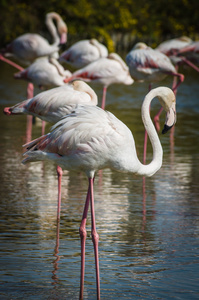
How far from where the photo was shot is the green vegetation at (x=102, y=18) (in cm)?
2911

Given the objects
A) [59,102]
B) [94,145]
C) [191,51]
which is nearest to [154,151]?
[94,145]

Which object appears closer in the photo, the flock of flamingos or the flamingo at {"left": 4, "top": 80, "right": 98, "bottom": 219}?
the flock of flamingos

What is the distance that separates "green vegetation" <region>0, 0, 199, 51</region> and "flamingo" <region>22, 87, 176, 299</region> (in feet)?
76.5

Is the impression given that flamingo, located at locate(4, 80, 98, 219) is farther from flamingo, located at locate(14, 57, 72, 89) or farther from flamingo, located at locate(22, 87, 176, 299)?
flamingo, located at locate(14, 57, 72, 89)

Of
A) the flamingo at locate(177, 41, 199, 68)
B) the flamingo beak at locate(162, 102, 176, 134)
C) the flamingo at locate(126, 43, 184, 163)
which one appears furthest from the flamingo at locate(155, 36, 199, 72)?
the flamingo beak at locate(162, 102, 176, 134)

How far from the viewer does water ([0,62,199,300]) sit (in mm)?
4832

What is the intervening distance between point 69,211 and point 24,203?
554mm

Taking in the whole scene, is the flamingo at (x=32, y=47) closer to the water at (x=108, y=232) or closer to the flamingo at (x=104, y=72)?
the flamingo at (x=104, y=72)

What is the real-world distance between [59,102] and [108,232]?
6.75 ft

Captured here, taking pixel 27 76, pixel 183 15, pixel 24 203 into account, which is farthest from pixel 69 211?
pixel 183 15

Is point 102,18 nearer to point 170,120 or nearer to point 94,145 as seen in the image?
point 170,120

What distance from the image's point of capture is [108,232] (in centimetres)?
608

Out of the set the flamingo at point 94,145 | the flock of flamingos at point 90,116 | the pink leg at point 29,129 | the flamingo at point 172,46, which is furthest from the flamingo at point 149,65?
the flamingo at point 94,145

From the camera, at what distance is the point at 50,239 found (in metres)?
5.86
